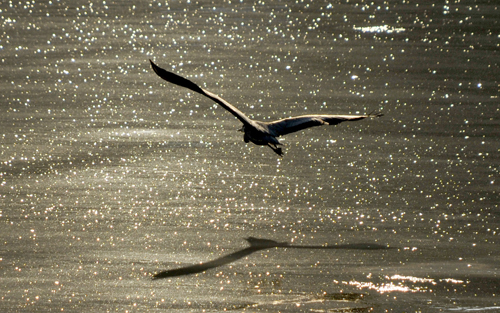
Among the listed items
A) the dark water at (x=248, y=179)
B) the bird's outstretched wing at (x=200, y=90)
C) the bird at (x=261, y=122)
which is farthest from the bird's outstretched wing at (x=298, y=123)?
the dark water at (x=248, y=179)

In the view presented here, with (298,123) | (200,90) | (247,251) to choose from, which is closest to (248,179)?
(298,123)

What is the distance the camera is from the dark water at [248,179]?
595 cm

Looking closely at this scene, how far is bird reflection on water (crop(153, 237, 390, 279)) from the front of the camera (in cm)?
611

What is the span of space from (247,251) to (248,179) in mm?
1758

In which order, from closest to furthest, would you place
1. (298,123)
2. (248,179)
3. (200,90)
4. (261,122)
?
(200,90) < (261,122) < (298,123) < (248,179)

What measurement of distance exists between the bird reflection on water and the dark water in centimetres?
3

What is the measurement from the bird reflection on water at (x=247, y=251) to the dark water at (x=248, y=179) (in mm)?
29

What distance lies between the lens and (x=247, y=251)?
650 centimetres

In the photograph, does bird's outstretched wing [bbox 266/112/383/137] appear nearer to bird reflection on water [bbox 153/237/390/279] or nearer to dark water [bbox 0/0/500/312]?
dark water [bbox 0/0/500/312]

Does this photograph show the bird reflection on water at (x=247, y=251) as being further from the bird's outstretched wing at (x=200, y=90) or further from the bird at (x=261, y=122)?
the bird's outstretched wing at (x=200, y=90)

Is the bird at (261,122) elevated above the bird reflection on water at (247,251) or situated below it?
above

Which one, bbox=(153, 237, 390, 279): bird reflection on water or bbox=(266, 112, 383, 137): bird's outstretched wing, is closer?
bbox=(153, 237, 390, 279): bird reflection on water

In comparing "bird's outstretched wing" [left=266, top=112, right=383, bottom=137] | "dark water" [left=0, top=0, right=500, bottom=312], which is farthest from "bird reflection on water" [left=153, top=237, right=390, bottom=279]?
"bird's outstretched wing" [left=266, top=112, right=383, bottom=137]

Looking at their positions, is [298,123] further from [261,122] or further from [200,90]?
[200,90]
